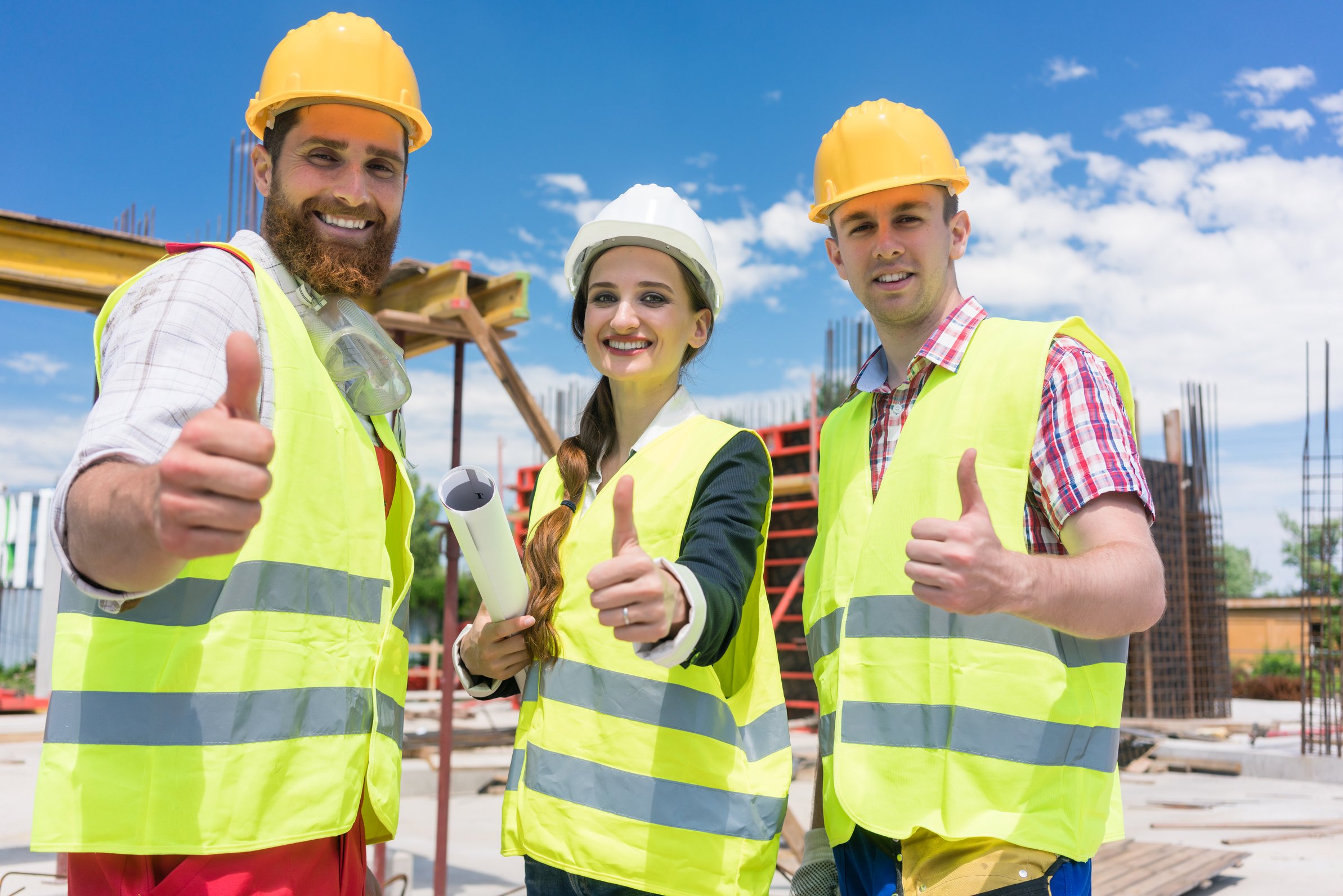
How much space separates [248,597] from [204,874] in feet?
1.71

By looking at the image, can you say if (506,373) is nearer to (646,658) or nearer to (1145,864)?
(646,658)

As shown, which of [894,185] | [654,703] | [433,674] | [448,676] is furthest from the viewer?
[433,674]

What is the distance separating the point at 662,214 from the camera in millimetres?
2422

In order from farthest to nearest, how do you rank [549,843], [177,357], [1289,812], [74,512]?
[1289,812] < [549,843] < [177,357] < [74,512]

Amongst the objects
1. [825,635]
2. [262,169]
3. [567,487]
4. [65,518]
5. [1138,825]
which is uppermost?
[262,169]

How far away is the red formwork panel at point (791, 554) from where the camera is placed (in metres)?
14.6

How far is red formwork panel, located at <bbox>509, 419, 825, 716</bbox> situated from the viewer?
1462 centimetres

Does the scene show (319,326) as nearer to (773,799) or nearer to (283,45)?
(283,45)

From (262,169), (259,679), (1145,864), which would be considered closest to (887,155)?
(262,169)

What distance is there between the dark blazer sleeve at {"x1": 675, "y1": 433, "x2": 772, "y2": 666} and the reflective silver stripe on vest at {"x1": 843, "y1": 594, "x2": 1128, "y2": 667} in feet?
1.06

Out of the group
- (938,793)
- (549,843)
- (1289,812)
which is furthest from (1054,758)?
(1289,812)

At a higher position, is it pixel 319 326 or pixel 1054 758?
pixel 319 326

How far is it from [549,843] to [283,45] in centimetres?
202

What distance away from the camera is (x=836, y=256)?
2.76m
